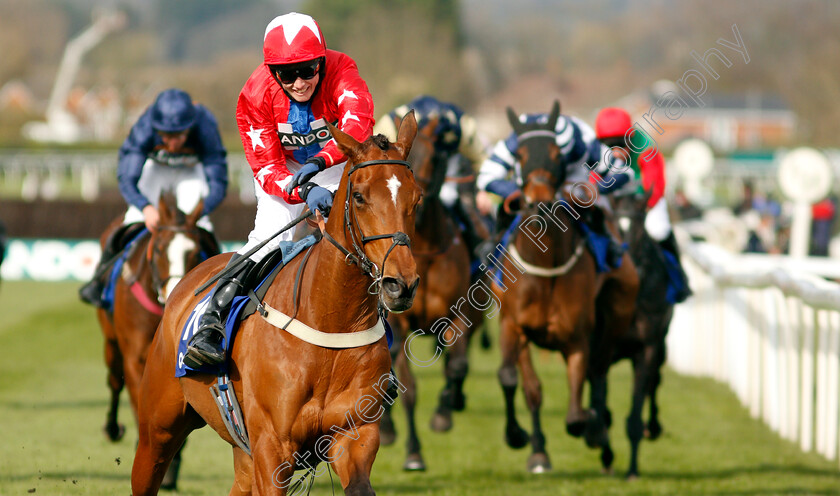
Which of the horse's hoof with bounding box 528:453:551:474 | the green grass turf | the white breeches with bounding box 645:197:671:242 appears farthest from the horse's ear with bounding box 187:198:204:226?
the white breeches with bounding box 645:197:671:242

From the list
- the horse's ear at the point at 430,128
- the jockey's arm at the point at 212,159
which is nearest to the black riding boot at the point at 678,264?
the horse's ear at the point at 430,128

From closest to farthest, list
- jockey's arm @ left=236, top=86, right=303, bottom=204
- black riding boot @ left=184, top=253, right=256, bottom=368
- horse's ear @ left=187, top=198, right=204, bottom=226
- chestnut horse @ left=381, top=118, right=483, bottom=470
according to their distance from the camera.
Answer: black riding boot @ left=184, top=253, right=256, bottom=368, jockey's arm @ left=236, top=86, right=303, bottom=204, horse's ear @ left=187, top=198, right=204, bottom=226, chestnut horse @ left=381, top=118, right=483, bottom=470

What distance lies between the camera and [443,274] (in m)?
7.75

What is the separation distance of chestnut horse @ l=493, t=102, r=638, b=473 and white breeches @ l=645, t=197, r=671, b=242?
125 centimetres

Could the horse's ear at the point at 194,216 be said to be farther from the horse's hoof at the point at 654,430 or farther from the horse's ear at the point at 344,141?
the horse's hoof at the point at 654,430

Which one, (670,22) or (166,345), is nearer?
(166,345)

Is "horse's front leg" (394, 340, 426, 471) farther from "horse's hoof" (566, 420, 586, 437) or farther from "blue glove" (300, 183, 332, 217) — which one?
"blue glove" (300, 183, 332, 217)

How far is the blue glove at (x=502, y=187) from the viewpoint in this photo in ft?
23.7

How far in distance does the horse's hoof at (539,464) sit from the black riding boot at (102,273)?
2.95 meters

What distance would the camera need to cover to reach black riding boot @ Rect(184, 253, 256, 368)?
157 inches

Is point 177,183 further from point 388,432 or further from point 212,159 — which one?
point 388,432

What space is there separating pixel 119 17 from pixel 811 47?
44.8 metres

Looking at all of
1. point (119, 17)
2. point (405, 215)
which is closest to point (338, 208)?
point (405, 215)

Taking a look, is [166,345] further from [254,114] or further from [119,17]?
[119,17]
